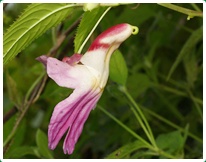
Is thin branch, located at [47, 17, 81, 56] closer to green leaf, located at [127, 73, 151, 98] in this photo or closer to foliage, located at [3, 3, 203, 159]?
foliage, located at [3, 3, 203, 159]

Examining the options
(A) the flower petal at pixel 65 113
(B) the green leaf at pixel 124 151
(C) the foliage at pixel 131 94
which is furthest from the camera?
(C) the foliage at pixel 131 94

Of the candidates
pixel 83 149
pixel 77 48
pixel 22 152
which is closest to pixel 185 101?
pixel 83 149

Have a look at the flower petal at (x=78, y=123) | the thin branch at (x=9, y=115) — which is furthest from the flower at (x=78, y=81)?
the thin branch at (x=9, y=115)

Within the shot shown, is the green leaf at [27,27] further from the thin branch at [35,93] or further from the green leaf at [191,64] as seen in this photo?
the green leaf at [191,64]

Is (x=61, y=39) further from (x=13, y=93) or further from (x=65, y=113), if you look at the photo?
(x=65, y=113)

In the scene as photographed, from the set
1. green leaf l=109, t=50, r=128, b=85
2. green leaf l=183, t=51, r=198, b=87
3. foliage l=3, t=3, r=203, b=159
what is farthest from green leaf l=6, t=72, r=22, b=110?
green leaf l=183, t=51, r=198, b=87

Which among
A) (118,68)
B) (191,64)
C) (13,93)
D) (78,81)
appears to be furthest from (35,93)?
(78,81)

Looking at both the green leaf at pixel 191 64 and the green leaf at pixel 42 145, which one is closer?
the green leaf at pixel 42 145

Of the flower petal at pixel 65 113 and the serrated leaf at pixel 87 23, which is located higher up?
the serrated leaf at pixel 87 23
